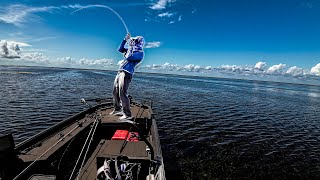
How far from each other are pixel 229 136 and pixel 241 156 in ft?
12.5

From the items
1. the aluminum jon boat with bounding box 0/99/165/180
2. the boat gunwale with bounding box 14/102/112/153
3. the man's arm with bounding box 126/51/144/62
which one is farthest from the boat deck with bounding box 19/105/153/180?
the man's arm with bounding box 126/51/144/62

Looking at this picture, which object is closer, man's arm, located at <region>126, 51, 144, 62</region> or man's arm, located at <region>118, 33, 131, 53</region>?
man's arm, located at <region>126, 51, 144, 62</region>

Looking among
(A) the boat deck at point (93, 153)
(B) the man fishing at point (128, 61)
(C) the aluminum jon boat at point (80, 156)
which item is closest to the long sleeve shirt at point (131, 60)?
(B) the man fishing at point (128, 61)

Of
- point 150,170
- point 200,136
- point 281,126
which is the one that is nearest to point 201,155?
point 200,136

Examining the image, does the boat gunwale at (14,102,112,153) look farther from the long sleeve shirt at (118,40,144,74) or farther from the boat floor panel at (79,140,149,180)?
the long sleeve shirt at (118,40,144,74)

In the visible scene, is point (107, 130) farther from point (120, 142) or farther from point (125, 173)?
point (125, 173)

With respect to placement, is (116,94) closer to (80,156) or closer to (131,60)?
(131,60)

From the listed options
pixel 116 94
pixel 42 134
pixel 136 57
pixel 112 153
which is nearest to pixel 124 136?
pixel 112 153

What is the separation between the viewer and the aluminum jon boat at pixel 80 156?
193 inches

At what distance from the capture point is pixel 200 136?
629 inches

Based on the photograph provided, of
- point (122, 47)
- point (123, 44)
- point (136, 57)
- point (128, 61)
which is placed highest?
point (123, 44)

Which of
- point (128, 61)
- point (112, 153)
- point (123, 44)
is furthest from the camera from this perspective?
point (123, 44)

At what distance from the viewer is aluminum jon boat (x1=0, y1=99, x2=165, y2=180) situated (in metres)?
4.90

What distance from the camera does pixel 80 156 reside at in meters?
5.54
